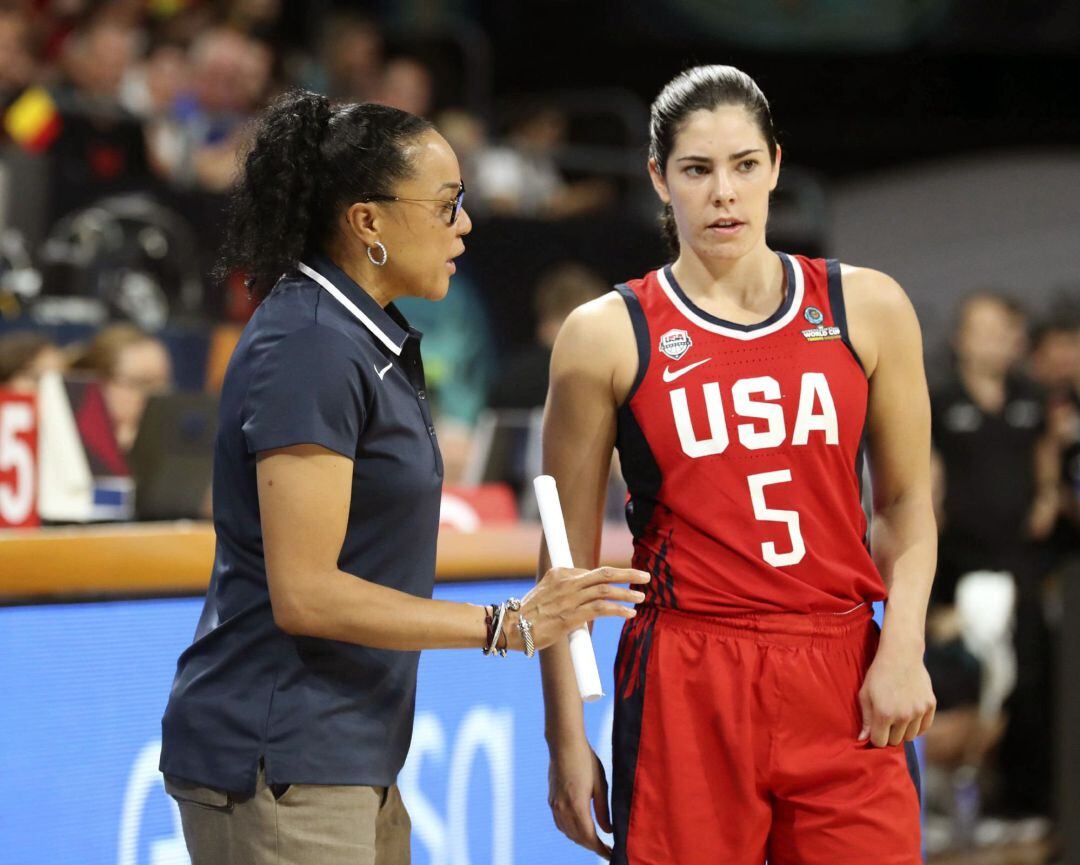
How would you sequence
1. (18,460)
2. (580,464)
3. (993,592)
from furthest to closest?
(993,592) → (18,460) → (580,464)

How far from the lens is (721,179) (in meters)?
2.22

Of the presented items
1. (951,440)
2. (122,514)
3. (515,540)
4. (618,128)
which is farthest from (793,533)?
(618,128)

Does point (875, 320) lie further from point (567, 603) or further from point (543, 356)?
point (543, 356)

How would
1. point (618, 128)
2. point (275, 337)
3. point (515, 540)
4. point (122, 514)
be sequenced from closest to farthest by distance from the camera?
1. point (275, 337)
2. point (515, 540)
3. point (122, 514)
4. point (618, 128)

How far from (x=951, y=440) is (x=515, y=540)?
3231mm

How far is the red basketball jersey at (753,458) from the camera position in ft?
7.18

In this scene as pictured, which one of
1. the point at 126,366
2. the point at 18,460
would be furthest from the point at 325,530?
the point at 126,366

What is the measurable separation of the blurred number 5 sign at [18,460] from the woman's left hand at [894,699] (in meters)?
2.32

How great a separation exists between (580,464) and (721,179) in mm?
478

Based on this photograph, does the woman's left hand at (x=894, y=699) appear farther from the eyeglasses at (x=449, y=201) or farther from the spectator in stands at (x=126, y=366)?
the spectator in stands at (x=126, y=366)

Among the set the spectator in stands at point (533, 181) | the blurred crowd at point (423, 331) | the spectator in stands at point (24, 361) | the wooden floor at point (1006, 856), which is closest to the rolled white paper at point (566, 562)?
the blurred crowd at point (423, 331)

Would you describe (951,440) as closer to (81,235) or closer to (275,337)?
(81,235)

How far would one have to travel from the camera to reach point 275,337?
6.21 feet

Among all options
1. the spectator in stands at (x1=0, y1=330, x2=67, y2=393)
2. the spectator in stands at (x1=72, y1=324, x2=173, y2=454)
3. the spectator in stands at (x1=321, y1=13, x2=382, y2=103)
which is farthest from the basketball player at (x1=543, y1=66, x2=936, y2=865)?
the spectator in stands at (x1=321, y1=13, x2=382, y2=103)
